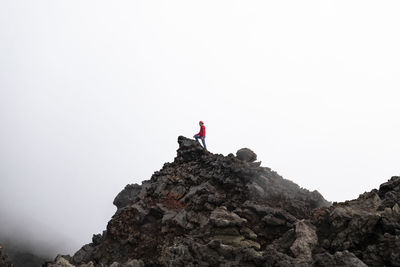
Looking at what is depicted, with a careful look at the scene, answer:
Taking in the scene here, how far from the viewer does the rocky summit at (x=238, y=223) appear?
19391mm

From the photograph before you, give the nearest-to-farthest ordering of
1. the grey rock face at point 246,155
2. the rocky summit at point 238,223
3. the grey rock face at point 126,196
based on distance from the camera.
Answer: the rocky summit at point 238,223
the grey rock face at point 246,155
the grey rock face at point 126,196

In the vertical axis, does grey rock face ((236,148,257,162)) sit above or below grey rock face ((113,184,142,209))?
above

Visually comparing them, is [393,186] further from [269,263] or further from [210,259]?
[210,259]

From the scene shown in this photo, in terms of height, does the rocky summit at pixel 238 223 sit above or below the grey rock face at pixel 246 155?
below

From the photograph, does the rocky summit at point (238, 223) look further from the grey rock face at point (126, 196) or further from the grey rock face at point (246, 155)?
the grey rock face at point (126, 196)

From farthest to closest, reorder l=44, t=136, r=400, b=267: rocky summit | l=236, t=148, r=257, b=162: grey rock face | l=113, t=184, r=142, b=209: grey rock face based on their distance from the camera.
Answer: l=113, t=184, r=142, b=209: grey rock face, l=236, t=148, r=257, b=162: grey rock face, l=44, t=136, r=400, b=267: rocky summit

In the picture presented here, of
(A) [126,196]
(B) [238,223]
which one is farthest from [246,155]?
(A) [126,196]

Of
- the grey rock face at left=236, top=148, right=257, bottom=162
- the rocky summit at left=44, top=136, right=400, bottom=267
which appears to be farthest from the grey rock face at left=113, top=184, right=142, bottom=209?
the grey rock face at left=236, top=148, right=257, bottom=162

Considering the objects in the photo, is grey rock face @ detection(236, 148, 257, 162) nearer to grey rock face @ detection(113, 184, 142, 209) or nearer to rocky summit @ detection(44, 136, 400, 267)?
rocky summit @ detection(44, 136, 400, 267)

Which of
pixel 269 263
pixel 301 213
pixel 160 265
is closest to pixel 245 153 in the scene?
pixel 301 213

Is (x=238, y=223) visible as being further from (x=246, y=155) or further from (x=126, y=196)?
(x=126, y=196)

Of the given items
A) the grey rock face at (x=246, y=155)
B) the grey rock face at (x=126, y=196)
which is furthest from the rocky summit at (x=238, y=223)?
the grey rock face at (x=126, y=196)

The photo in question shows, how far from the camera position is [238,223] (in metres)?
25.7

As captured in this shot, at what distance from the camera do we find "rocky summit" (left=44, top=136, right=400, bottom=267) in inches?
763
